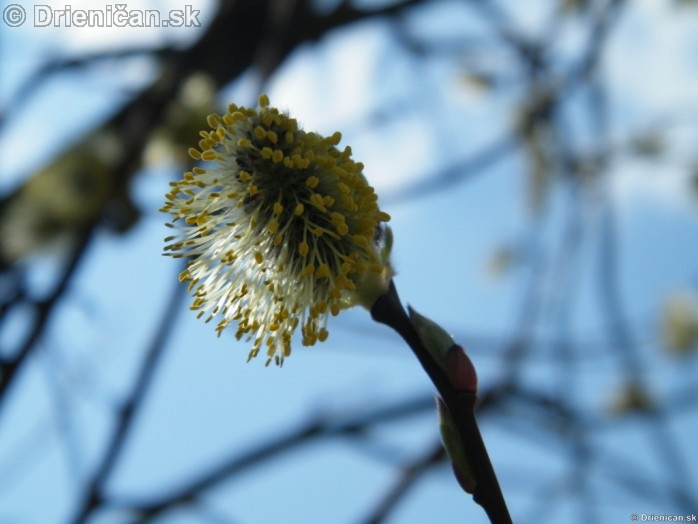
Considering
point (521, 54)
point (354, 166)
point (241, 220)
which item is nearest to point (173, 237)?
point (241, 220)

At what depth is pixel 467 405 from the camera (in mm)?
610

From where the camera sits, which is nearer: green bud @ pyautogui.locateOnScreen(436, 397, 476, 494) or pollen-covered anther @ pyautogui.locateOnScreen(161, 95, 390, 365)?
green bud @ pyautogui.locateOnScreen(436, 397, 476, 494)

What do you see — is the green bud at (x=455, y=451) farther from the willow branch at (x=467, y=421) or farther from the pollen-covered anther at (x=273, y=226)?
the pollen-covered anther at (x=273, y=226)

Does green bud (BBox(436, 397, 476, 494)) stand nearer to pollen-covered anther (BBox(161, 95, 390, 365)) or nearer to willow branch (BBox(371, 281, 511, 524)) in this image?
willow branch (BBox(371, 281, 511, 524))

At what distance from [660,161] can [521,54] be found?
1.81 feet

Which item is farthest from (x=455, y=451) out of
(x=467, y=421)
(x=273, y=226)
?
(x=273, y=226)

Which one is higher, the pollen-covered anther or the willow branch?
the pollen-covered anther

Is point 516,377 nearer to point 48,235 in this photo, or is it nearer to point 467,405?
point 48,235

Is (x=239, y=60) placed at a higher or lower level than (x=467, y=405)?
higher

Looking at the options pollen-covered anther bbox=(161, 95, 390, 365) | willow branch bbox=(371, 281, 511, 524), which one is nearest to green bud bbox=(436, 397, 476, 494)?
willow branch bbox=(371, 281, 511, 524)

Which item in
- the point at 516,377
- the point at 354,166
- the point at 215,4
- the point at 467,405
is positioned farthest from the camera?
the point at 215,4

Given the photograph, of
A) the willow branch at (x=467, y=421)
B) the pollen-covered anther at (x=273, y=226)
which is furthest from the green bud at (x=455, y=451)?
the pollen-covered anther at (x=273, y=226)

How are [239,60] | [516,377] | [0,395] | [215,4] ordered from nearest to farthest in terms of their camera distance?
[0,395] → [516,377] → [215,4] → [239,60]

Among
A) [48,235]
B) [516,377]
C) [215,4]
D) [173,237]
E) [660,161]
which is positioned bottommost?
[173,237]
